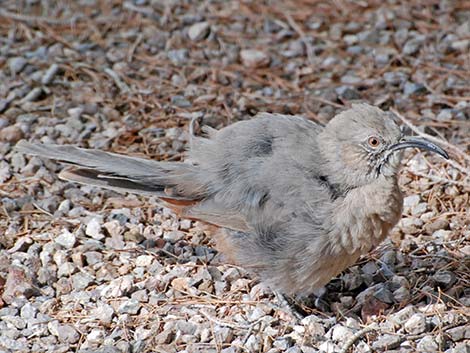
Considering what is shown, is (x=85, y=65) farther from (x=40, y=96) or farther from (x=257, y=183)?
(x=257, y=183)

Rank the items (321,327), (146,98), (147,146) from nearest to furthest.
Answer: (321,327) → (147,146) → (146,98)

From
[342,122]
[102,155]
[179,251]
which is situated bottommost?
[179,251]

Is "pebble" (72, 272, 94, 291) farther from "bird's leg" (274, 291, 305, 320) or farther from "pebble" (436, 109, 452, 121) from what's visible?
"pebble" (436, 109, 452, 121)

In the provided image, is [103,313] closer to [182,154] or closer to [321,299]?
[321,299]

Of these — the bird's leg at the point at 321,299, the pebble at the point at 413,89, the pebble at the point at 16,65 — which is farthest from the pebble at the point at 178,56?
the bird's leg at the point at 321,299

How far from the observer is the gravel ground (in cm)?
387

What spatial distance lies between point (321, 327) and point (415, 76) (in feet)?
7.93

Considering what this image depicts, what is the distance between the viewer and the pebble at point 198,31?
6.27 meters

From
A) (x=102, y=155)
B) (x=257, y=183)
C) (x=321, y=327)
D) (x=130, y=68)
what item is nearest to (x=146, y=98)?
(x=130, y=68)

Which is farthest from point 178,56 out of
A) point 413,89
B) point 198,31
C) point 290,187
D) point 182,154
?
point 290,187

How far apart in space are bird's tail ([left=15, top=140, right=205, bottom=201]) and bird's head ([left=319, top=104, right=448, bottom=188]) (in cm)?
65

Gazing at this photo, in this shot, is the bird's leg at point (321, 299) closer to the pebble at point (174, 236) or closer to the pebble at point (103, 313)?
the pebble at point (174, 236)

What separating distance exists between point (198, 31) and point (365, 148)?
2.67 meters

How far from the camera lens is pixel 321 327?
3.89 meters
